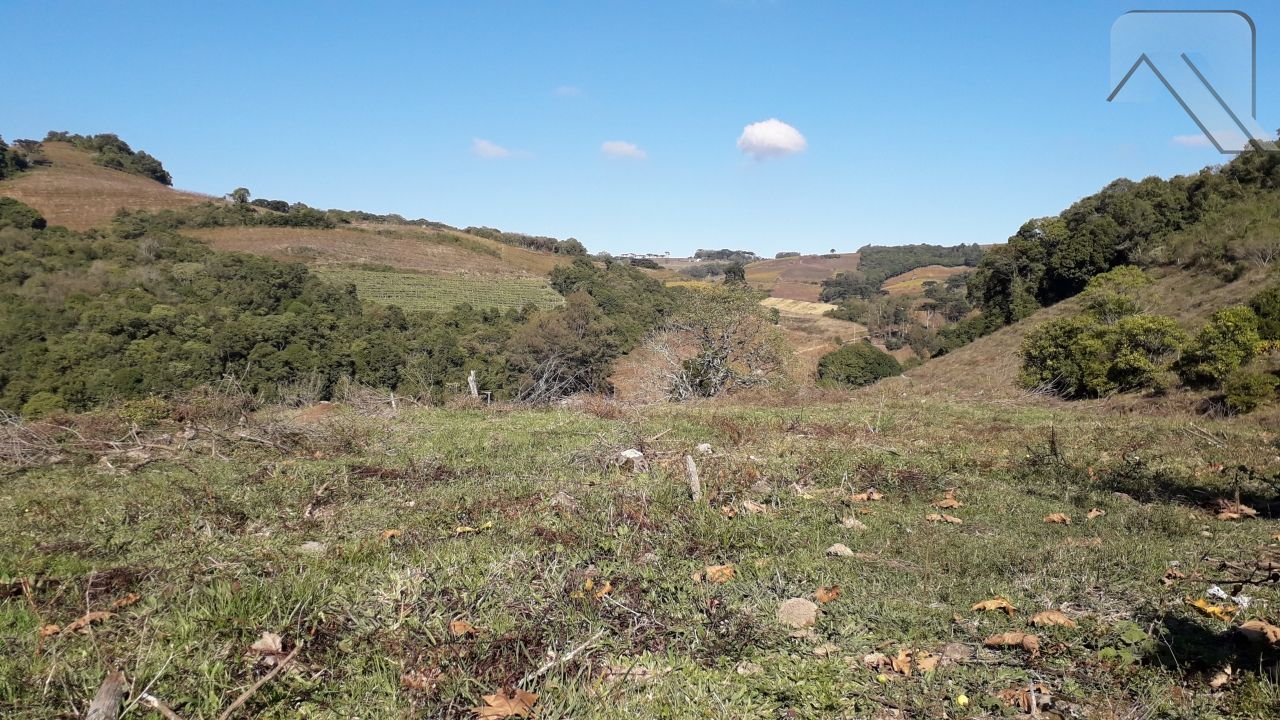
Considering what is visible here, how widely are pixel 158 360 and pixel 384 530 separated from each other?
35548 mm

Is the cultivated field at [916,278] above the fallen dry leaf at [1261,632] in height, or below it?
above

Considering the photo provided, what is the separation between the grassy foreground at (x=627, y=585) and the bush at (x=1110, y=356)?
1051cm

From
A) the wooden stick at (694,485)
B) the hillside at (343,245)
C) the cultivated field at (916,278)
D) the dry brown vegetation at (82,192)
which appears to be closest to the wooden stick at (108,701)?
the wooden stick at (694,485)

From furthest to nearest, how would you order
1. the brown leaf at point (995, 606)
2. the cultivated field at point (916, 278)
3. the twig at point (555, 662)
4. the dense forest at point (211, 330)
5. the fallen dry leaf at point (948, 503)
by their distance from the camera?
the cultivated field at point (916, 278)
the dense forest at point (211, 330)
the fallen dry leaf at point (948, 503)
the brown leaf at point (995, 606)
the twig at point (555, 662)

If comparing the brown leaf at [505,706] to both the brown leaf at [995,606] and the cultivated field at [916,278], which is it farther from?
the cultivated field at [916,278]

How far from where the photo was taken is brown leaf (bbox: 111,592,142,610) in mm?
3495

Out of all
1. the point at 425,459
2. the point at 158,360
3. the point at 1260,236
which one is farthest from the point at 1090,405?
the point at 158,360

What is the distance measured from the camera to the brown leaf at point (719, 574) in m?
4.09

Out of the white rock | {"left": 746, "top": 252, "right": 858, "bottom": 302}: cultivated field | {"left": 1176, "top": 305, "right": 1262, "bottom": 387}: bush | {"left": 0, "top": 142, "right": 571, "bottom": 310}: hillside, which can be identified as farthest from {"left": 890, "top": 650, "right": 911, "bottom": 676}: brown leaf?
{"left": 746, "top": 252, "right": 858, "bottom": 302}: cultivated field

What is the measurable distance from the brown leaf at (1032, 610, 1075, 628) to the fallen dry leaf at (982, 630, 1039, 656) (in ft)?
0.65

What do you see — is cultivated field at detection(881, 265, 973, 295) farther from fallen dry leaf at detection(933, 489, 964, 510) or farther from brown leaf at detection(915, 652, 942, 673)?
brown leaf at detection(915, 652, 942, 673)

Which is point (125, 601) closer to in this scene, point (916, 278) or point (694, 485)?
point (694, 485)

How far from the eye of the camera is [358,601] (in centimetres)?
357

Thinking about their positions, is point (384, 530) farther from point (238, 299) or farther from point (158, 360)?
point (238, 299)
